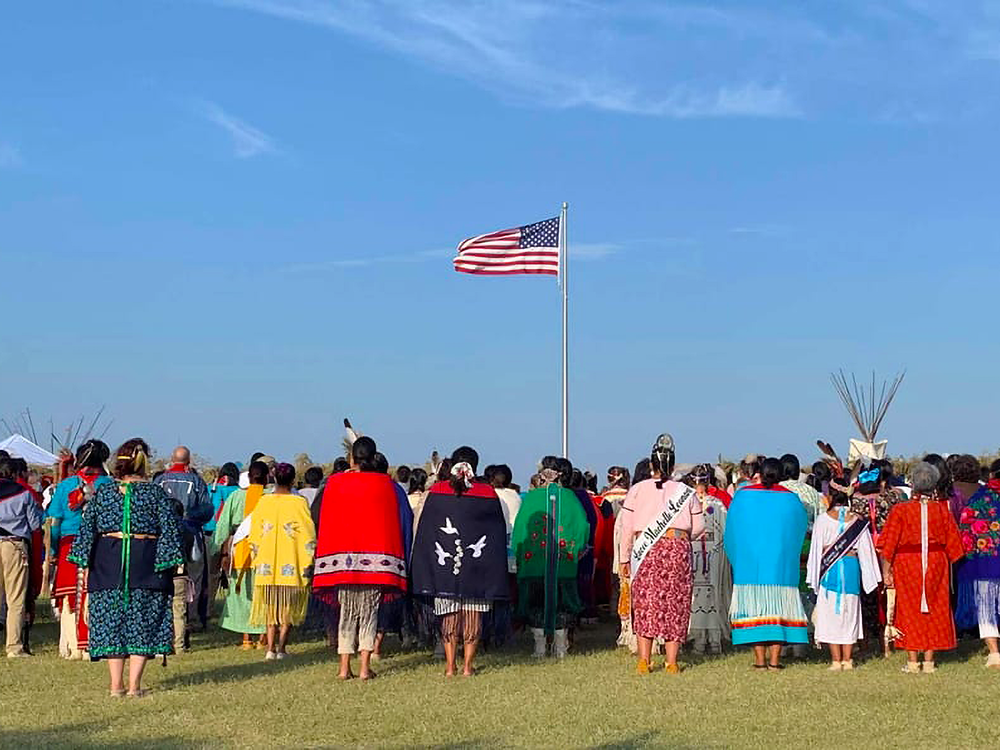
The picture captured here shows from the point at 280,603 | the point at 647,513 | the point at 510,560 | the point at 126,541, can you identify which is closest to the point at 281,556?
the point at 280,603

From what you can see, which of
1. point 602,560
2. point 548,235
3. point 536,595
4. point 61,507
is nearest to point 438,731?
point 536,595

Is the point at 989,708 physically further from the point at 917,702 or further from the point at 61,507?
the point at 61,507

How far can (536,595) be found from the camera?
11.9 metres

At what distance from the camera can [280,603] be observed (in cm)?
1126

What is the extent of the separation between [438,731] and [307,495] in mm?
5253

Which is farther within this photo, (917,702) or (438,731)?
(917,702)

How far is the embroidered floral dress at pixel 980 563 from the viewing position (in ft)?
34.8

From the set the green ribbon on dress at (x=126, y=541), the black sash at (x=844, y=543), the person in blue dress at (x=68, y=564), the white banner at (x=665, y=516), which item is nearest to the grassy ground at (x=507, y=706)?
the person in blue dress at (x=68, y=564)

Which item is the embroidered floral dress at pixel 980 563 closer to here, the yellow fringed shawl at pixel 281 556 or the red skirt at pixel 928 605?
the red skirt at pixel 928 605

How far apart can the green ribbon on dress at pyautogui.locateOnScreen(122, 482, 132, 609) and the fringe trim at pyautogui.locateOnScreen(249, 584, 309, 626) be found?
6.88 ft

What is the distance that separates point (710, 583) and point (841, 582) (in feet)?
4.85

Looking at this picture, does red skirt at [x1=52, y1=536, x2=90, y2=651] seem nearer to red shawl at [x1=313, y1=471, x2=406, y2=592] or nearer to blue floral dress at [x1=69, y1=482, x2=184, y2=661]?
blue floral dress at [x1=69, y1=482, x2=184, y2=661]

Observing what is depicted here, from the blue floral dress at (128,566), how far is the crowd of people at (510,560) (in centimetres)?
1

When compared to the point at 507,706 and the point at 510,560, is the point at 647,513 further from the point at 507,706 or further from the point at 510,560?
the point at 507,706
